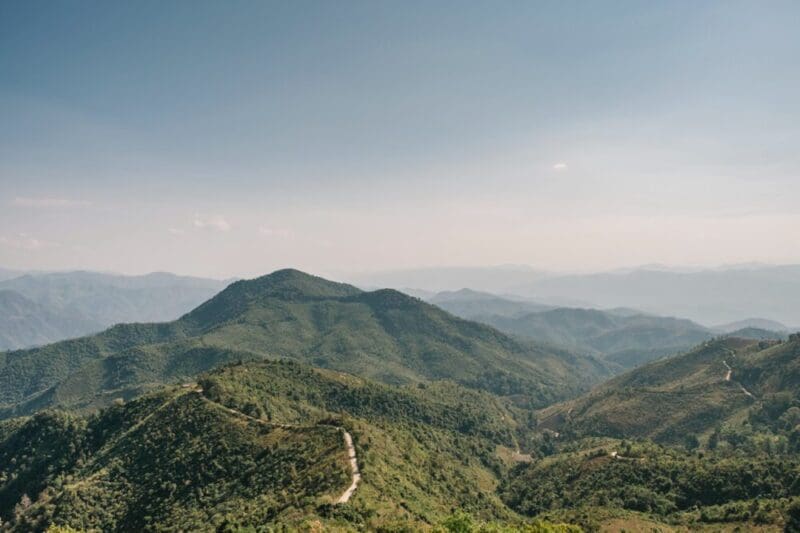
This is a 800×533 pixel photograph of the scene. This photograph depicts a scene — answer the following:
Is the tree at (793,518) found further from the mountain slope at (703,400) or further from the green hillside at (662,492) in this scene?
the mountain slope at (703,400)

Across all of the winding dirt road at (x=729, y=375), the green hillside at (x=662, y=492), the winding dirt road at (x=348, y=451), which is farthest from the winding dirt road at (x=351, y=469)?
the winding dirt road at (x=729, y=375)

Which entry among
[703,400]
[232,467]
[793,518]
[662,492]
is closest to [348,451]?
[232,467]

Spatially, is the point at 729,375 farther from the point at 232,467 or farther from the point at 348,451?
the point at 232,467

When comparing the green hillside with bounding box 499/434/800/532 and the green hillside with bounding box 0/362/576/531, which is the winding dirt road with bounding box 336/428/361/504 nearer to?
the green hillside with bounding box 0/362/576/531

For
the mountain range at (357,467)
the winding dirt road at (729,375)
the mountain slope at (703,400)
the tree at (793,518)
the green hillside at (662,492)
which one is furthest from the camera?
the winding dirt road at (729,375)

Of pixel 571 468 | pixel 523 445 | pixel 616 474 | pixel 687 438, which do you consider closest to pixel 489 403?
pixel 523 445

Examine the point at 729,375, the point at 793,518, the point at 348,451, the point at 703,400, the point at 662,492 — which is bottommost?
the point at 703,400

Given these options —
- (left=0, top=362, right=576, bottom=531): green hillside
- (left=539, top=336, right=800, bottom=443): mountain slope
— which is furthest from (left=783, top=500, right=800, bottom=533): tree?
(left=539, top=336, right=800, bottom=443): mountain slope

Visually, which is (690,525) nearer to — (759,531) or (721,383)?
(759,531)
